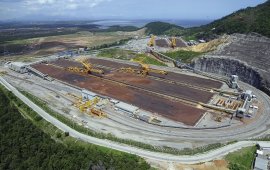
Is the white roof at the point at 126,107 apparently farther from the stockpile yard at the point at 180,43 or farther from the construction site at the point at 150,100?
the stockpile yard at the point at 180,43

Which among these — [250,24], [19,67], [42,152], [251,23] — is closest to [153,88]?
[42,152]

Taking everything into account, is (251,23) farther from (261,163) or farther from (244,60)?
(261,163)

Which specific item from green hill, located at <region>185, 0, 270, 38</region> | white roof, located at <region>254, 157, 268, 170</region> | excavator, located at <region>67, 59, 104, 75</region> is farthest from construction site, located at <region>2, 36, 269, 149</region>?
green hill, located at <region>185, 0, 270, 38</region>

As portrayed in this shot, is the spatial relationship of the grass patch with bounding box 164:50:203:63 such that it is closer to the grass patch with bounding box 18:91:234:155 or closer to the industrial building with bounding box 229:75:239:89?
the industrial building with bounding box 229:75:239:89

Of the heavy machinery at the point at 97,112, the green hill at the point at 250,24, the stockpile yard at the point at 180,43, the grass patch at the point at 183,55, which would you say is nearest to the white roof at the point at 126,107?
the heavy machinery at the point at 97,112

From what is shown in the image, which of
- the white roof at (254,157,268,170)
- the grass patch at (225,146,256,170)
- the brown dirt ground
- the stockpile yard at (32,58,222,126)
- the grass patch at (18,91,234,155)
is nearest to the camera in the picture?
the white roof at (254,157,268,170)

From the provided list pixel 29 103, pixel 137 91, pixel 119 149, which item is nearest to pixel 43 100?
pixel 29 103

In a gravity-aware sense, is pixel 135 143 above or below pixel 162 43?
below
